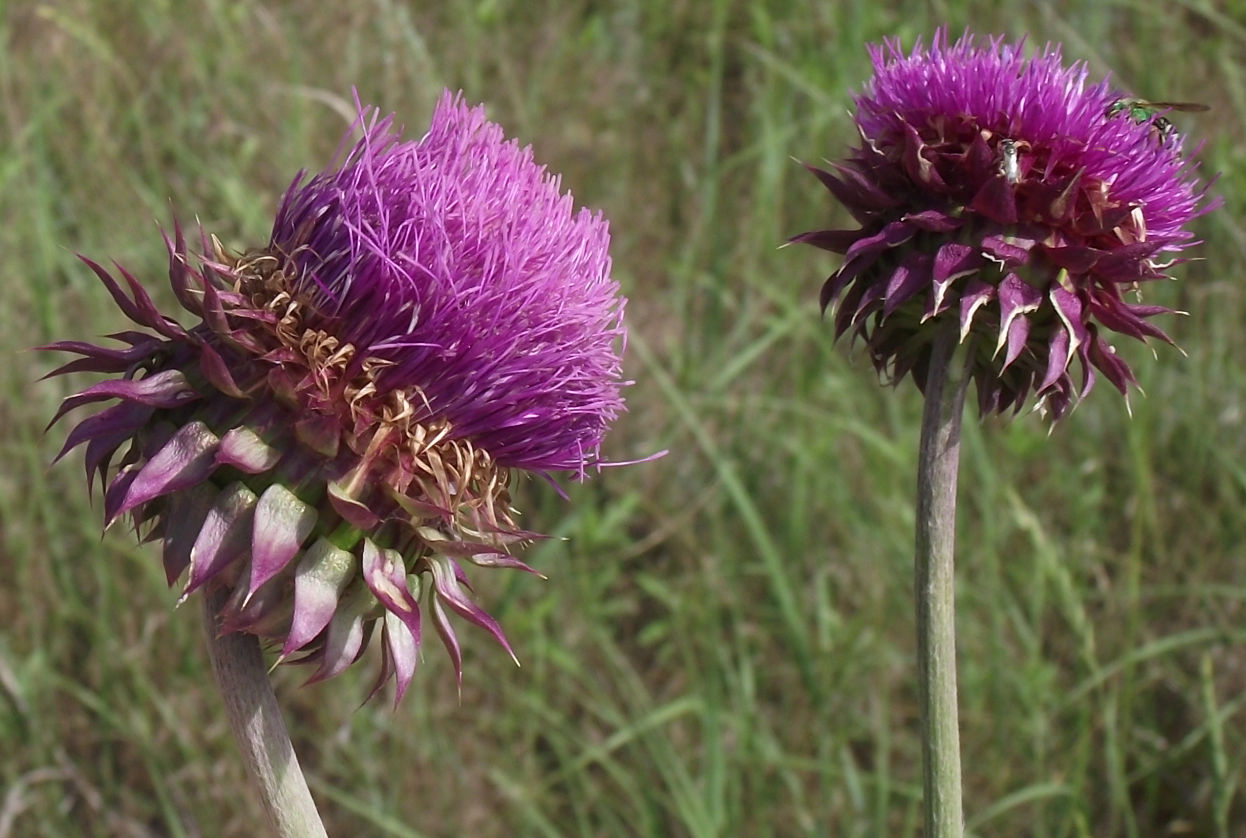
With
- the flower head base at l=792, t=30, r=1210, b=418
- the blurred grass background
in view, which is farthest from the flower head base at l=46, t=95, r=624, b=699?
the blurred grass background

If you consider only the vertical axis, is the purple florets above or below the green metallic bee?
below

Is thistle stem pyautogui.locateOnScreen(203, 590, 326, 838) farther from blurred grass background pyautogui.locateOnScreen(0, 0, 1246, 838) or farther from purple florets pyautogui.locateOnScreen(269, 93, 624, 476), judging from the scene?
blurred grass background pyautogui.locateOnScreen(0, 0, 1246, 838)

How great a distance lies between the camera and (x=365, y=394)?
6.34 feet

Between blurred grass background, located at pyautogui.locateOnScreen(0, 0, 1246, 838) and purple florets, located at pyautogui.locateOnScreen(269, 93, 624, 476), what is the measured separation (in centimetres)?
164

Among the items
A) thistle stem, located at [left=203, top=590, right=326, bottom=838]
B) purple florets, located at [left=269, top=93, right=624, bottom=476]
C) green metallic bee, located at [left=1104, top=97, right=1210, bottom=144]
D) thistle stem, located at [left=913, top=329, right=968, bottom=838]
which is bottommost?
thistle stem, located at [left=203, top=590, right=326, bottom=838]

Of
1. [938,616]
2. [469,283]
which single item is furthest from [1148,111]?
[469,283]

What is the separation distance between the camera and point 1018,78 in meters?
2.14

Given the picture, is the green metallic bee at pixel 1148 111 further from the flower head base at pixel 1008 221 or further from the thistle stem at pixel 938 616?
the thistle stem at pixel 938 616

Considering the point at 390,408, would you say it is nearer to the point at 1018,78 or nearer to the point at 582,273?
the point at 582,273

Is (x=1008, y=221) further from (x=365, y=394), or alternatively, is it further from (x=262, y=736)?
(x=262, y=736)

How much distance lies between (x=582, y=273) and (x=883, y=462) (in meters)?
2.65

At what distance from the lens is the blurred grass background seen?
4.10 m

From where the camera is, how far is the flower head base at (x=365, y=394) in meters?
1.86

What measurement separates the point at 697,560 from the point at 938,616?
2.74 m
